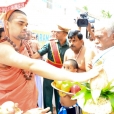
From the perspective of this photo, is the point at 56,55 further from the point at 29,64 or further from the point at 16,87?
the point at 29,64

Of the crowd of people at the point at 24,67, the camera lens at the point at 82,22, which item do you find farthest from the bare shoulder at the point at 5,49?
the camera lens at the point at 82,22

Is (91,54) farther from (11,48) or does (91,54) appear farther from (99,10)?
(99,10)

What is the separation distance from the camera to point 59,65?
3697mm

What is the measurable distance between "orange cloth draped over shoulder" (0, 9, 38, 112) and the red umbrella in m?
0.32

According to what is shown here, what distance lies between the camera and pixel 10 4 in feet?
5.92

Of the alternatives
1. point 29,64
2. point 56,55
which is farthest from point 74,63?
point 29,64

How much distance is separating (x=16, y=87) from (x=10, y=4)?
604 millimetres

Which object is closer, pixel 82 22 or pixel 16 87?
pixel 16 87

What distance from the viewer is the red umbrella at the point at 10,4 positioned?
1.79m

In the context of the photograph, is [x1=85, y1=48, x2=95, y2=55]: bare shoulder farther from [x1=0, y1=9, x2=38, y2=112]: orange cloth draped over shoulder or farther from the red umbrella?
the red umbrella

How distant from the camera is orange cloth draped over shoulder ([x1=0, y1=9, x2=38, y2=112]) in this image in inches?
75.8

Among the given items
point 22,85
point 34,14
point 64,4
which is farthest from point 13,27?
point 64,4

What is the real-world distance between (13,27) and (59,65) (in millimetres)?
1867

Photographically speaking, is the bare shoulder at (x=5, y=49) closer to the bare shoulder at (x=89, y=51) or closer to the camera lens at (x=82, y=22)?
the bare shoulder at (x=89, y=51)
